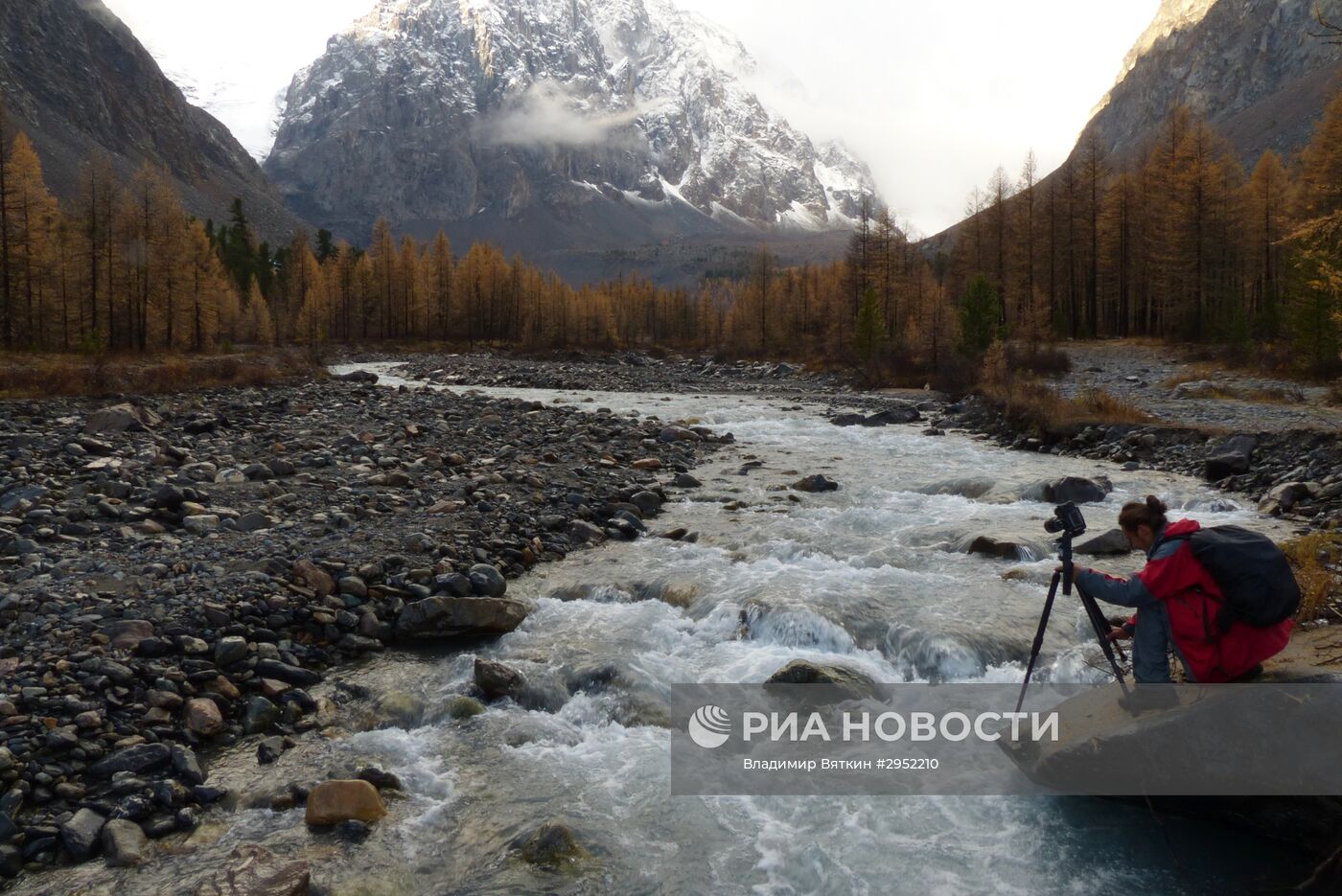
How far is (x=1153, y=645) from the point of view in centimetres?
633

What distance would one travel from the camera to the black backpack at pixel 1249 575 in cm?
554

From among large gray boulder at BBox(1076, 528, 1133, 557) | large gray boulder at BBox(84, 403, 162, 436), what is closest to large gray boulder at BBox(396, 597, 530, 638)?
large gray boulder at BBox(1076, 528, 1133, 557)

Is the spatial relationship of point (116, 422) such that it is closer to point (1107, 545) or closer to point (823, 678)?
point (823, 678)

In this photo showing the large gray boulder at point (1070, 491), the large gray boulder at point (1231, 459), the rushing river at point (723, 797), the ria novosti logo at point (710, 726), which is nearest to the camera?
the rushing river at point (723, 797)

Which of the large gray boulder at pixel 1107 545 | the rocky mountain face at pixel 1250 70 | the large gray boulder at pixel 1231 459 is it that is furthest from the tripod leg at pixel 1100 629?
the rocky mountain face at pixel 1250 70

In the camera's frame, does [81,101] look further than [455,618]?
Yes

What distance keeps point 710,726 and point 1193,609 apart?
4.66 metres

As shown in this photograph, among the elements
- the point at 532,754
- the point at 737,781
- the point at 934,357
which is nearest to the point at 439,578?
the point at 532,754

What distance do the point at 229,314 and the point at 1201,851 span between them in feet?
286

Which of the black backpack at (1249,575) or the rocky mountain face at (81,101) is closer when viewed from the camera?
the black backpack at (1249,575)

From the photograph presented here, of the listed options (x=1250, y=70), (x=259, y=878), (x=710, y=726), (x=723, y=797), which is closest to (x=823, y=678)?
(x=710, y=726)

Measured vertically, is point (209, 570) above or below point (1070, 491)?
below

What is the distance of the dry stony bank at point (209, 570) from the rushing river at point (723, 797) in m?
0.52

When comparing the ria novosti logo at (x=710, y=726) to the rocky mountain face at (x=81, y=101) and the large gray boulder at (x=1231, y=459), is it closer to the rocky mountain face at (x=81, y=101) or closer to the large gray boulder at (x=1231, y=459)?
the large gray boulder at (x=1231, y=459)
